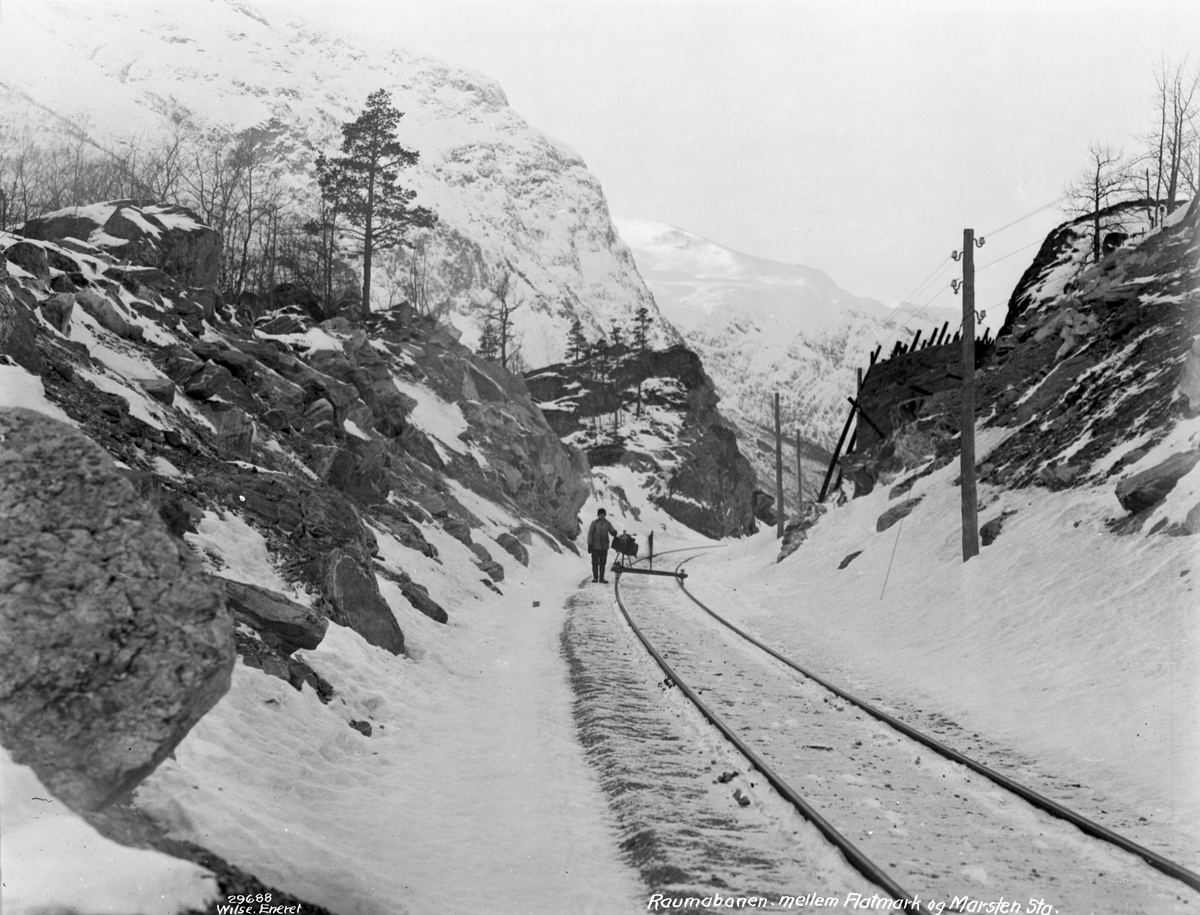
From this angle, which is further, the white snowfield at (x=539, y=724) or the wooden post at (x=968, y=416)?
the wooden post at (x=968, y=416)

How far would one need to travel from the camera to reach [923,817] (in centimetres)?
659

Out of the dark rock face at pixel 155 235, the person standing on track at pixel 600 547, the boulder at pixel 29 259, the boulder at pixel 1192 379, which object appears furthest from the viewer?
the person standing on track at pixel 600 547

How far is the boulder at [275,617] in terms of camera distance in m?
9.05

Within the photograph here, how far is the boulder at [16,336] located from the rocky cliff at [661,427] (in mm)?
73831

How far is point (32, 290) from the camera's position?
16.1m

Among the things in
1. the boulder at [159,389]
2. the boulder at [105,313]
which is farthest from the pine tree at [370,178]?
the boulder at [159,389]

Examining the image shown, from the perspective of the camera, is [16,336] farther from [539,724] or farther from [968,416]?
[968,416]

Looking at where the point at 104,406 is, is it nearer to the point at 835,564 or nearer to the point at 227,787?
the point at 227,787

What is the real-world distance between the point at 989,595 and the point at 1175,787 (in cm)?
844

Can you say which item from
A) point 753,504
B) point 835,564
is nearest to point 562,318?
point 753,504

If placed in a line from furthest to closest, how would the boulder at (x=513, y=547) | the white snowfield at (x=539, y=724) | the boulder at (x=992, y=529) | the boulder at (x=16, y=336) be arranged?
the boulder at (x=513, y=547) → the boulder at (x=992, y=529) → the boulder at (x=16, y=336) → the white snowfield at (x=539, y=724)

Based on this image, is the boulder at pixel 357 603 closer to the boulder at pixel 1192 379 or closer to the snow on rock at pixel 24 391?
the snow on rock at pixel 24 391

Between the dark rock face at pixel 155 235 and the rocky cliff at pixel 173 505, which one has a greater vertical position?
the dark rock face at pixel 155 235

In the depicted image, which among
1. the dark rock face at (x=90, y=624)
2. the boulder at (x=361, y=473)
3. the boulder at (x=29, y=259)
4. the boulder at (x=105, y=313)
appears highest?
the boulder at (x=29, y=259)
